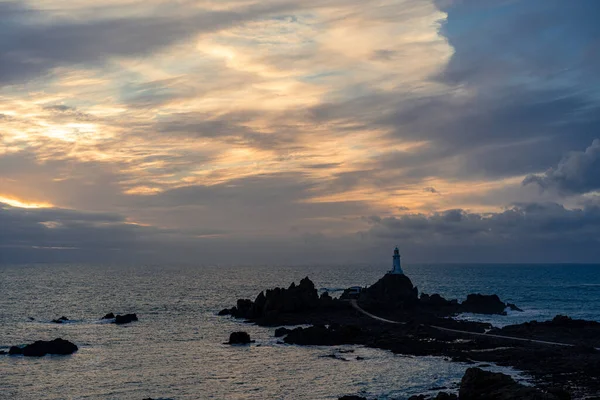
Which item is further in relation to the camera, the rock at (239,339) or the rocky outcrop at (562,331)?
the rock at (239,339)

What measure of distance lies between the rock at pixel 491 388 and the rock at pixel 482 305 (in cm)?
7110

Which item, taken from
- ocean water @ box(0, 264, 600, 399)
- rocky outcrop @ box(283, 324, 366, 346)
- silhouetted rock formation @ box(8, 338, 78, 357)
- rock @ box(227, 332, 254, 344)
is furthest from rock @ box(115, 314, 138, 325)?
rocky outcrop @ box(283, 324, 366, 346)

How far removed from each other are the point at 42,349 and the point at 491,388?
1953 inches

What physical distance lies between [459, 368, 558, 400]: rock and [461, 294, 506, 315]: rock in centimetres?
7110

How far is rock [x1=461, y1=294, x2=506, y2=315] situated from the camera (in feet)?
369

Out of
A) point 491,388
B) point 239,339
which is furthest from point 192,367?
point 491,388

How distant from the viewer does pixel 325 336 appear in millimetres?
76875

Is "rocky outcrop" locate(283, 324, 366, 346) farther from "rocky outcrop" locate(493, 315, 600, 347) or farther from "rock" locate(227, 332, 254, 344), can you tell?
"rocky outcrop" locate(493, 315, 600, 347)

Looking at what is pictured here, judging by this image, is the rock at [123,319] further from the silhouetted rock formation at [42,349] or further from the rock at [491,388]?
the rock at [491,388]

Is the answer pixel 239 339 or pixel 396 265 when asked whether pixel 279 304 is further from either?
pixel 396 265

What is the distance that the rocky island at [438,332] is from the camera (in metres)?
54.5

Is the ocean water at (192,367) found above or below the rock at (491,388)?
below

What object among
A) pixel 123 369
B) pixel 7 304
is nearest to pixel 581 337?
pixel 123 369

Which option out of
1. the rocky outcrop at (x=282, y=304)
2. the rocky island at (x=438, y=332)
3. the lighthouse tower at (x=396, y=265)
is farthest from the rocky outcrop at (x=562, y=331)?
the lighthouse tower at (x=396, y=265)
